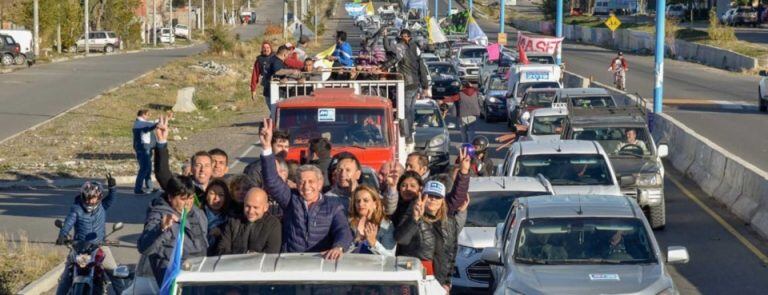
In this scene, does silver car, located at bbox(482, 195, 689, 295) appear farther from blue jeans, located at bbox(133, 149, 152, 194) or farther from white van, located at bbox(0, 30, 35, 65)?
white van, located at bbox(0, 30, 35, 65)

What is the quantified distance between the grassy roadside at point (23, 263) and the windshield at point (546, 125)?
472 inches

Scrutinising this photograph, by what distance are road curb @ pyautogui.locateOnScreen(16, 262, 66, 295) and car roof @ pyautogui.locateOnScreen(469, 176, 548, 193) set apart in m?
4.44

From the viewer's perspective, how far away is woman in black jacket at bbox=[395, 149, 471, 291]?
1005 centimetres

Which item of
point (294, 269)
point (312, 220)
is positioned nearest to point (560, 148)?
point (312, 220)

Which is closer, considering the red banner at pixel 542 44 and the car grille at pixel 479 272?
the car grille at pixel 479 272

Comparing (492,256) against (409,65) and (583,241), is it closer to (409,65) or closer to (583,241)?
(583,241)

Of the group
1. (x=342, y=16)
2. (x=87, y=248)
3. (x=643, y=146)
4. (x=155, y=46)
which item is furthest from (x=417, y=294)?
(x=342, y=16)

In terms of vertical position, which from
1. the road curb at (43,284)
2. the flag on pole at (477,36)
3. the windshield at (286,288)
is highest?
the flag on pole at (477,36)

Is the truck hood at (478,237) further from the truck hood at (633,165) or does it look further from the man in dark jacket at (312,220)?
the truck hood at (633,165)

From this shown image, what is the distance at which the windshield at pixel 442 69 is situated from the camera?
152ft

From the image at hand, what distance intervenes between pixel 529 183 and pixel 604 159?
243cm

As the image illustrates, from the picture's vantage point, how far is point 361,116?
17.5 metres

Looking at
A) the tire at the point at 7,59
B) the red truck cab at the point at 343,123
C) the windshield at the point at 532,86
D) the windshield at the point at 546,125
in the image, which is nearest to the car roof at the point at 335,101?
the red truck cab at the point at 343,123

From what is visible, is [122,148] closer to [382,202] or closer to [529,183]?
[529,183]
